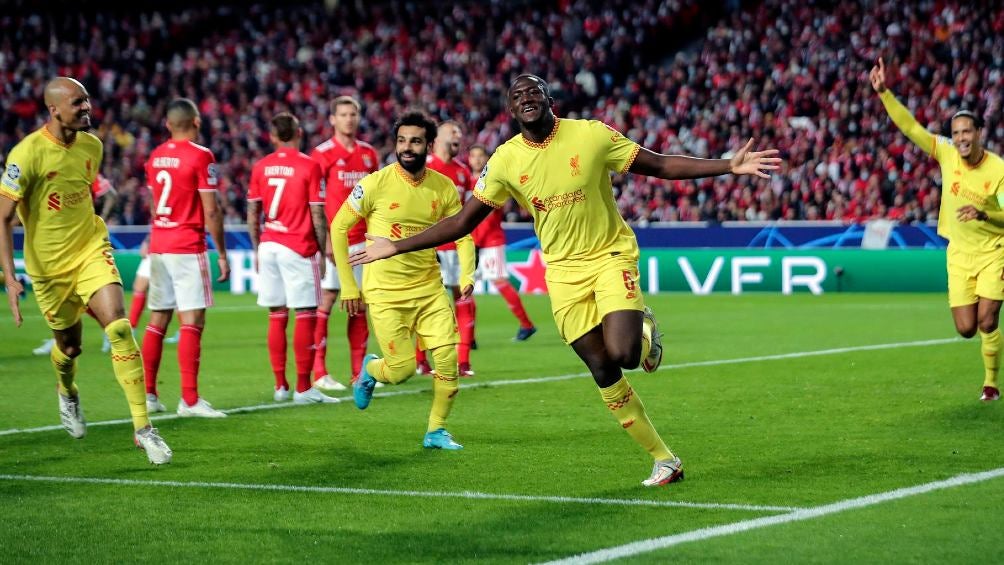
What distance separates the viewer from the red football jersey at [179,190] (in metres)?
10.9

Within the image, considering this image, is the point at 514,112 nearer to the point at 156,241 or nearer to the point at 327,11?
the point at 156,241

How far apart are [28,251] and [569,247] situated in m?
3.54

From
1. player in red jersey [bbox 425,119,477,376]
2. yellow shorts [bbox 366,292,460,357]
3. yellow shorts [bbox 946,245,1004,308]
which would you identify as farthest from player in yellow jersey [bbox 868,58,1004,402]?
player in red jersey [bbox 425,119,477,376]

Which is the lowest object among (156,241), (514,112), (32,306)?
(32,306)

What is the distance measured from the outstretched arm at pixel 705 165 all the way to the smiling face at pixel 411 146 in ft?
7.74

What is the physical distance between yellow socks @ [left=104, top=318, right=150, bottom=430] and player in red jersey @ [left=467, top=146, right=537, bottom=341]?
781 centimetres

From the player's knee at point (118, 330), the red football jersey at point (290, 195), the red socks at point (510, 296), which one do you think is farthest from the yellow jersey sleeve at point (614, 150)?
the red socks at point (510, 296)

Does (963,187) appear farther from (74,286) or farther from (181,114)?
(74,286)

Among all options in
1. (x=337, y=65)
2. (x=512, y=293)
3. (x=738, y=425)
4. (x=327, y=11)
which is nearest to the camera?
(x=738, y=425)

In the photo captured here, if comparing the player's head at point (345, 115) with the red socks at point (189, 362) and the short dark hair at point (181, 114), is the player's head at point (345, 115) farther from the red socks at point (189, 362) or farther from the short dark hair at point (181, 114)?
the red socks at point (189, 362)

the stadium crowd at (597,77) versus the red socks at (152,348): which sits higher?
the stadium crowd at (597,77)

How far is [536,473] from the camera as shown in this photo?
805cm

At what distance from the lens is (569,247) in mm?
7723

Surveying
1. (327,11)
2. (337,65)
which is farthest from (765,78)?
(327,11)
